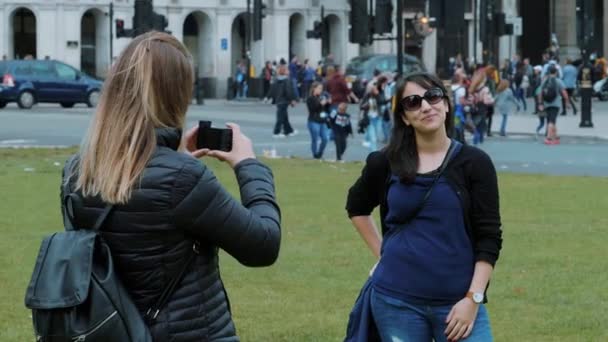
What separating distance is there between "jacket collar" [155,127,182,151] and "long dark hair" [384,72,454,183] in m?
1.42

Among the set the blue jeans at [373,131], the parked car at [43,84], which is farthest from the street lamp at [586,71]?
the parked car at [43,84]

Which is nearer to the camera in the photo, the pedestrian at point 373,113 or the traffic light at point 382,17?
the traffic light at point 382,17

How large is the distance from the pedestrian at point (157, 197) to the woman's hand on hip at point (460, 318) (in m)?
1.25

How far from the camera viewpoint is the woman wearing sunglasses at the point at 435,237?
5.28m

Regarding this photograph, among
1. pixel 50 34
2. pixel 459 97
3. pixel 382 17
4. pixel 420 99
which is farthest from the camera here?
pixel 50 34

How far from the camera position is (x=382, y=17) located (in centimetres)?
2481

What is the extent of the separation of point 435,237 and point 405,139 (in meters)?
0.44

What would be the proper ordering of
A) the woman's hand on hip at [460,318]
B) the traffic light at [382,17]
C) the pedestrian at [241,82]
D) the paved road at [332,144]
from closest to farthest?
the woman's hand on hip at [460,318], the traffic light at [382,17], the paved road at [332,144], the pedestrian at [241,82]

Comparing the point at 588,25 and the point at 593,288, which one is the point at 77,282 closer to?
the point at 593,288

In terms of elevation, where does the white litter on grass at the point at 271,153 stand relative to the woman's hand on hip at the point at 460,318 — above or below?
below

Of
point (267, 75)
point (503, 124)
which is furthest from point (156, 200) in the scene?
point (267, 75)

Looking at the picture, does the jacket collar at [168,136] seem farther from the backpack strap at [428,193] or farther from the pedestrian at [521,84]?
the pedestrian at [521,84]

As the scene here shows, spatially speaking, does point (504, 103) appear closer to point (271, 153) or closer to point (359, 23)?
point (271, 153)

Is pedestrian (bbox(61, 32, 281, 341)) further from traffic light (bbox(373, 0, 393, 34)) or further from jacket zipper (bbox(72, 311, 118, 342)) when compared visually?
traffic light (bbox(373, 0, 393, 34))
